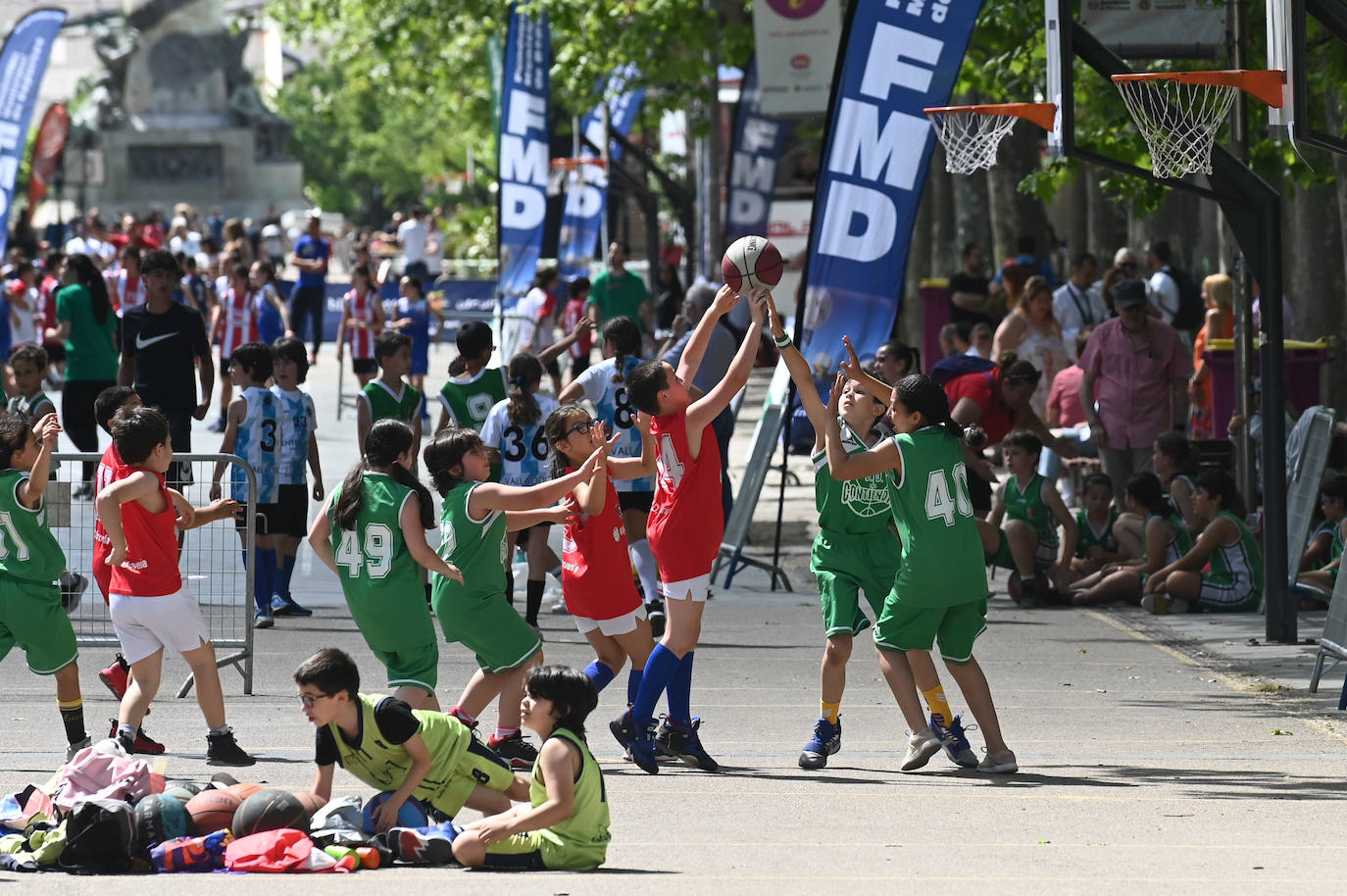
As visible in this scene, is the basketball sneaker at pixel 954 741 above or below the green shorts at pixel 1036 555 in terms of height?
below

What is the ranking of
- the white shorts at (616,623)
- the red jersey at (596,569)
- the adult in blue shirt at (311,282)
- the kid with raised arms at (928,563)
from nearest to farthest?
the kid with raised arms at (928,563), the red jersey at (596,569), the white shorts at (616,623), the adult in blue shirt at (311,282)

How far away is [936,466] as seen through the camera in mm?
8148

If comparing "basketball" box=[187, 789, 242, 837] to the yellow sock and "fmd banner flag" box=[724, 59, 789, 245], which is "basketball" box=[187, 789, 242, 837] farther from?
"fmd banner flag" box=[724, 59, 789, 245]

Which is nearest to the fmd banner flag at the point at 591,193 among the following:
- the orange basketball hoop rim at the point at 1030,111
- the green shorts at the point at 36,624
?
the orange basketball hoop rim at the point at 1030,111

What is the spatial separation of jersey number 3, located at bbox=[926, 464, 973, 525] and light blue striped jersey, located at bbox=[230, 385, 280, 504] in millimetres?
5187

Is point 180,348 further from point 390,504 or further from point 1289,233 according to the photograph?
point 1289,233

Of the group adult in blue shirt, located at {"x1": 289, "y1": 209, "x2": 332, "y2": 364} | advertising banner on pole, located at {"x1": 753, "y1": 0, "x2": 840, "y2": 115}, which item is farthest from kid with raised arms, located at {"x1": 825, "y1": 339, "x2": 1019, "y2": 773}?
adult in blue shirt, located at {"x1": 289, "y1": 209, "x2": 332, "y2": 364}

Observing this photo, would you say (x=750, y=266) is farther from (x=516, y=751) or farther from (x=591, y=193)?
(x=591, y=193)

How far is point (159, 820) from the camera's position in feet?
22.3

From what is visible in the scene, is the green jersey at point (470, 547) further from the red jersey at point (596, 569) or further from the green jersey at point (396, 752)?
the green jersey at point (396, 752)

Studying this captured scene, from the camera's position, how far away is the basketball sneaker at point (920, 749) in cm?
827

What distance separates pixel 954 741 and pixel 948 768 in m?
0.17

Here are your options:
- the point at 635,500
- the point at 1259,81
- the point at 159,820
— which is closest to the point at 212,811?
the point at 159,820

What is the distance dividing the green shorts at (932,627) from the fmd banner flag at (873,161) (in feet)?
15.5
